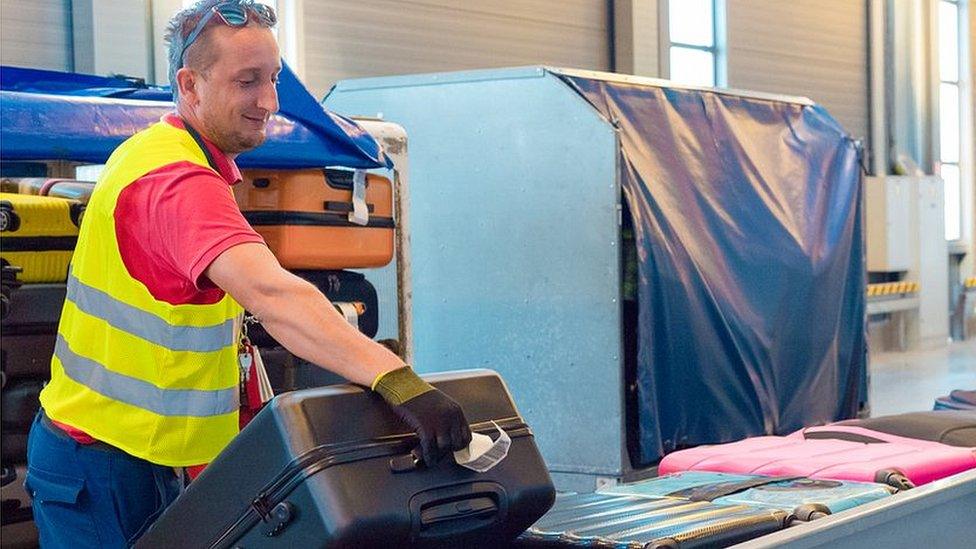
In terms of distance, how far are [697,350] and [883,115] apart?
10.1 metres

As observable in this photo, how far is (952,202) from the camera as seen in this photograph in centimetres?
1734

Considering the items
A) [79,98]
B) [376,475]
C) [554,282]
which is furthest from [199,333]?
[554,282]

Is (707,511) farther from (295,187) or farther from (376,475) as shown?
(295,187)

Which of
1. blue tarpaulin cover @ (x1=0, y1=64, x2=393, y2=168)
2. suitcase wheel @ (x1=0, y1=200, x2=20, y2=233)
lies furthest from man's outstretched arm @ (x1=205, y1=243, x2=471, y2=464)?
blue tarpaulin cover @ (x1=0, y1=64, x2=393, y2=168)

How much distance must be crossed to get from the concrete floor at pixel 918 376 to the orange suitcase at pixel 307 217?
6.43 m

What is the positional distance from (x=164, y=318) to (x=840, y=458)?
5.74ft

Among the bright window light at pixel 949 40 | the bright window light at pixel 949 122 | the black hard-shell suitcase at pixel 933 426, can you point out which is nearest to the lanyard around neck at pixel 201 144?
the black hard-shell suitcase at pixel 933 426

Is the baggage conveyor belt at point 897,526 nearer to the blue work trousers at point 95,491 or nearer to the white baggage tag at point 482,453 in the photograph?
the white baggage tag at point 482,453

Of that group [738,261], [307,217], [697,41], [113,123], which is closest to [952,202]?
[697,41]

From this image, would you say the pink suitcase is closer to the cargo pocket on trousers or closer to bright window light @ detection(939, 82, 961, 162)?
the cargo pocket on trousers

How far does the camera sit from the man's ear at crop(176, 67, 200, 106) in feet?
7.16

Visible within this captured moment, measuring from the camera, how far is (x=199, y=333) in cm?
217

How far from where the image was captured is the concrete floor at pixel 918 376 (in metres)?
10.5

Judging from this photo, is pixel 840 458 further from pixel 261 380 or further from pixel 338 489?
pixel 338 489
